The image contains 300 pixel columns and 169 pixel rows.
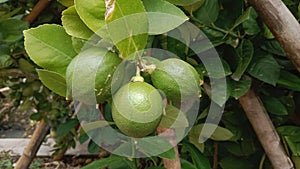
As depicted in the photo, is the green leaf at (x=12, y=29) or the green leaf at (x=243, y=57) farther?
the green leaf at (x=12, y=29)

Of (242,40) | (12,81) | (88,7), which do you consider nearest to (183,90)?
(88,7)

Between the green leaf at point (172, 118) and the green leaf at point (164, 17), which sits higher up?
the green leaf at point (164, 17)

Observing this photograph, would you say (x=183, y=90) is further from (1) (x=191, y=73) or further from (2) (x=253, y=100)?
(2) (x=253, y=100)

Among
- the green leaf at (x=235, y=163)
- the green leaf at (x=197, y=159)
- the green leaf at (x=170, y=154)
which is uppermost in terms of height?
the green leaf at (x=170, y=154)

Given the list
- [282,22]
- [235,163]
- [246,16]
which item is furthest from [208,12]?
[235,163]

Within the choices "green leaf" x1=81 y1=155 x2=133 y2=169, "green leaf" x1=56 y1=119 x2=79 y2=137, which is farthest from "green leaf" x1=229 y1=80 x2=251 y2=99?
"green leaf" x1=56 y1=119 x2=79 y2=137

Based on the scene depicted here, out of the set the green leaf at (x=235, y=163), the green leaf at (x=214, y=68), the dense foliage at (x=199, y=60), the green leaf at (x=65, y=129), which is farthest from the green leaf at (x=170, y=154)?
the green leaf at (x=65, y=129)

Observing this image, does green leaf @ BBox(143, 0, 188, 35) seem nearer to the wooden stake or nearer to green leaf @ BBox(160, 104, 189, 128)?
green leaf @ BBox(160, 104, 189, 128)

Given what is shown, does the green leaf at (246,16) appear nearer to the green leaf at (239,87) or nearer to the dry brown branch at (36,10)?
the green leaf at (239,87)
